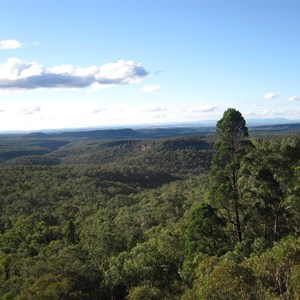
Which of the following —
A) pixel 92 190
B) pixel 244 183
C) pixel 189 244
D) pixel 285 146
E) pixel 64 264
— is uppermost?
pixel 285 146

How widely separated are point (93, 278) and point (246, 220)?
54.4ft

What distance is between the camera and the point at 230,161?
1430 inches

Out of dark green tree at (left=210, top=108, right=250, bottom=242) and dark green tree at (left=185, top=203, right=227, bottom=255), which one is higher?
dark green tree at (left=210, top=108, right=250, bottom=242)

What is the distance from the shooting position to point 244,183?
115 feet

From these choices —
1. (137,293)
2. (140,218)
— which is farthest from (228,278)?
(140,218)

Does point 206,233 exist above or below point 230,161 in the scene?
below

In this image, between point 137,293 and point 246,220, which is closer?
point 137,293

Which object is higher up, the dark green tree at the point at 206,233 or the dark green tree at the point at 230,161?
the dark green tree at the point at 230,161

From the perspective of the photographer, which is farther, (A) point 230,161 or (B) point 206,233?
(A) point 230,161

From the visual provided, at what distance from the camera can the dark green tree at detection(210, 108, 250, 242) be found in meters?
34.2

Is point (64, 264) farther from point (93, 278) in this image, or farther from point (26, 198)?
point (26, 198)

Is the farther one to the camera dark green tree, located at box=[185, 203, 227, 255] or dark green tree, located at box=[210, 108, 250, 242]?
dark green tree, located at box=[210, 108, 250, 242]

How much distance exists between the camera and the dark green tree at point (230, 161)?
112 ft

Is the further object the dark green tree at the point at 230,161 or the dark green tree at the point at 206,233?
the dark green tree at the point at 230,161
